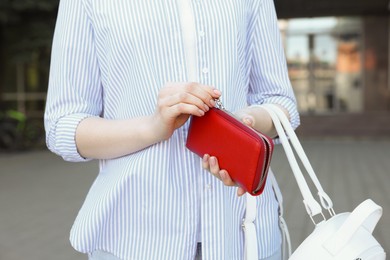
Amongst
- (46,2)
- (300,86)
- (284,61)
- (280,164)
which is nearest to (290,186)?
(280,164)

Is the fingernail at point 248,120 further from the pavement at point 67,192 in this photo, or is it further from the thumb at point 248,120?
the pavement at point 67,192

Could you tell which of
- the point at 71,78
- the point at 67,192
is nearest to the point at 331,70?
the point at 67,192

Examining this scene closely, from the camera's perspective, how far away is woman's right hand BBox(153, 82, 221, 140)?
1036 millimetres

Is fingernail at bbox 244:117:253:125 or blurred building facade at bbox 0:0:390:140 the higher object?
fingernail at bbox 244:117:253:125

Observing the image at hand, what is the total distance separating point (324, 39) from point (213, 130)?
74.2 ft

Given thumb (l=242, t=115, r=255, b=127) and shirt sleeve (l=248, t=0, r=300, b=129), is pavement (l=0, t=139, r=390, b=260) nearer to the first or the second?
shirt sleeve (l=248, t=0, r=300, b=129)

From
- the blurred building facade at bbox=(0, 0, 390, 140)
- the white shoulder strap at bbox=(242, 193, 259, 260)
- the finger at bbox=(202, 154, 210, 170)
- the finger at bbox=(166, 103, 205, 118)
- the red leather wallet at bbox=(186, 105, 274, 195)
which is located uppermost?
the finger at bbox=(166, 103, 205, 118)

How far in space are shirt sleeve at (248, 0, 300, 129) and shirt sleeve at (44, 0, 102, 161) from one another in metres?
0.35

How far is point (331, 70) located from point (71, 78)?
2258cm

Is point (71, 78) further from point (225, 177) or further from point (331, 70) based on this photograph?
point (331, 70)

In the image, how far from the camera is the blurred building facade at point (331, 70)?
65.4 ft

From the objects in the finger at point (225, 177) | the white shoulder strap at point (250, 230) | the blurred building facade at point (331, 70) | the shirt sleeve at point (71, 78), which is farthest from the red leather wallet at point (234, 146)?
the blurred building facade at point (331, 70)

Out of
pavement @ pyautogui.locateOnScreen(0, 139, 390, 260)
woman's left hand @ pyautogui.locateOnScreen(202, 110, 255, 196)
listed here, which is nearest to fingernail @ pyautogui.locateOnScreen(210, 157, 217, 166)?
woman's left hand @ pyautogui.locateOnScreen(202, 110, 255, 196)

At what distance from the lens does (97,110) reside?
1321 millimetres
